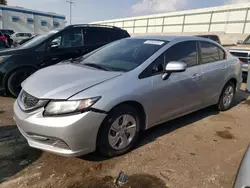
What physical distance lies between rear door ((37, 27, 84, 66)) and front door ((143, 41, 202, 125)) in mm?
3281

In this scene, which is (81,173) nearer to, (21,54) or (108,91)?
(108,91)

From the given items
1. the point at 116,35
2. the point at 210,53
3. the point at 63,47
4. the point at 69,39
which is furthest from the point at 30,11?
the point at 210,53

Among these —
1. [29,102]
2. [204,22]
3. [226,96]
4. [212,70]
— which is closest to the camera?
[29,102]

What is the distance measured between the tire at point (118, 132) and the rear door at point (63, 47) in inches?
136

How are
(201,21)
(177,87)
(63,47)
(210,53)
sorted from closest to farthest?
1. (177,87)
2. (210,53)
3. (63,47)
4. (201,21)

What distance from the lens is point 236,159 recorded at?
123 inches

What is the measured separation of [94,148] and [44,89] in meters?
0.92

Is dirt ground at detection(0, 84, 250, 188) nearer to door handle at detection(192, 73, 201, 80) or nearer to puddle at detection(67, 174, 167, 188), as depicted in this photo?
puddle at detection(67, 174, 167, 188)

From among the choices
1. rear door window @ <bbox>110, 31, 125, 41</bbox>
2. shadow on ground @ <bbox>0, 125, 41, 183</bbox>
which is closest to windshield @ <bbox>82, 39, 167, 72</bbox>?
shadow on ground @ <bbox>0, 125, 41, 183</bbox>

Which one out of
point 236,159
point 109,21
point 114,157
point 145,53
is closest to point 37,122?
point 114,157

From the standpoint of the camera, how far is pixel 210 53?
441 cm

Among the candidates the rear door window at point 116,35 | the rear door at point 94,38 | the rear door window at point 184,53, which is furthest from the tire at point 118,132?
the rear door window at point 116,35

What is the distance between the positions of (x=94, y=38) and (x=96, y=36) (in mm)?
110

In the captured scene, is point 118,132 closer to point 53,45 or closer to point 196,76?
point 196,76
